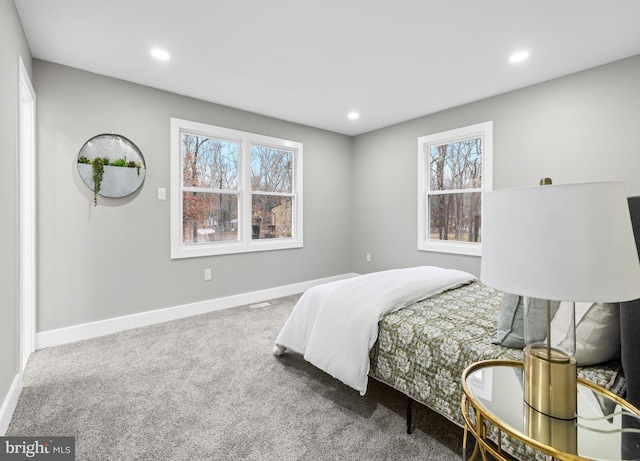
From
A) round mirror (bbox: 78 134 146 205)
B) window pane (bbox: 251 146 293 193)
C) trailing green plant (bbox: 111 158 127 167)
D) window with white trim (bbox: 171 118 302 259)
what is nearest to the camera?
round mirror (bbox: 78 134 146 205)

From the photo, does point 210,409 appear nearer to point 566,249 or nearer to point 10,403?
point 10,403

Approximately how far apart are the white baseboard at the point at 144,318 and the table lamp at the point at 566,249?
340 cm

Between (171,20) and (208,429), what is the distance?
2.65 m

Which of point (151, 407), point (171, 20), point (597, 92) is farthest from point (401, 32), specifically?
point (151, 407)

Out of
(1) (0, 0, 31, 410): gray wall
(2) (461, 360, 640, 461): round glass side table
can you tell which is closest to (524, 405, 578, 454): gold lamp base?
(2) (461, 360, 640, 461): round glass side table

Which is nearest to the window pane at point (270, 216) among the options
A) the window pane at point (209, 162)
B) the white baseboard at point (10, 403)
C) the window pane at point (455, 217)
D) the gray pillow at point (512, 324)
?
the window pane at point (209, 162)

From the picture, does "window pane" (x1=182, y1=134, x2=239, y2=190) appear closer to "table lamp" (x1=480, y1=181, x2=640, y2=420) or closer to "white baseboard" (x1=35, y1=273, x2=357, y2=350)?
"white baseboard" (x1=35, y1=273, x2=357, y2=350)

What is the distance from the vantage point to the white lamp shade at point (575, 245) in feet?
2.42

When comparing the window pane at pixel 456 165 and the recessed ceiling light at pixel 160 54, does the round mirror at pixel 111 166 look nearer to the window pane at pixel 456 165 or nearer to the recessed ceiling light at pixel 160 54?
the recessed ceiling light at pixel 160 54

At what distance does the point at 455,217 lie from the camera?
160 inches

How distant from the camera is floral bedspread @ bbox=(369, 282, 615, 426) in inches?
56.1

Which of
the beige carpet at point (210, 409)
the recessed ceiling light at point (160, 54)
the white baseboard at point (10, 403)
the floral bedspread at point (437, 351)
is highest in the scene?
the recessed ceiling light at point (160, 54)

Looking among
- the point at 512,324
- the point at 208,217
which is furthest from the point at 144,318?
the point at 512,324

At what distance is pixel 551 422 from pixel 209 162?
3.80m
